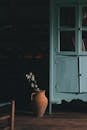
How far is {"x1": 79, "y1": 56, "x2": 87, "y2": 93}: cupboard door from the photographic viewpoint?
959 centimetres

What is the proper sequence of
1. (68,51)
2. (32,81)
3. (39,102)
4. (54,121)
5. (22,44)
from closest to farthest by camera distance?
(54,121) → (39,102) → (68,51) → (32,81) → (22,44)

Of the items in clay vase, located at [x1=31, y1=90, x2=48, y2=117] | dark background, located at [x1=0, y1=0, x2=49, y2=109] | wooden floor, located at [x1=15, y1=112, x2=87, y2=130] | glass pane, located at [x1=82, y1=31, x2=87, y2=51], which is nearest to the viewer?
wooden floor, located at [x1=15, y1=112, x2=87, y2=130]

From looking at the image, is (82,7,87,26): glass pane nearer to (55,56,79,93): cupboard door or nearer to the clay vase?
(55,56,79,93): cupboard door

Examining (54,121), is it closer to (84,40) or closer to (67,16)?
(84,40)

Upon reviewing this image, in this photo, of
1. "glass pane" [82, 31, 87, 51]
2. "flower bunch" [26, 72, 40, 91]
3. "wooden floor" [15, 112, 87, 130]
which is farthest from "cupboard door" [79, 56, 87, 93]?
"flower bunch" [26, 72, 40, 91]

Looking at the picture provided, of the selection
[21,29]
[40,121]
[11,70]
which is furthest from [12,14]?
[40,121]

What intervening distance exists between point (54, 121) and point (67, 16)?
72.5 inches

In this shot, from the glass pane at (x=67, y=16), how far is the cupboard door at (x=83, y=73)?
1.98ft

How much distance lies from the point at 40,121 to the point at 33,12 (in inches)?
90.9

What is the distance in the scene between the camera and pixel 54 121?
29.6 feet

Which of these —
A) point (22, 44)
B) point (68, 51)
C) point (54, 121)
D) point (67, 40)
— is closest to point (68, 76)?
point (68, 51)

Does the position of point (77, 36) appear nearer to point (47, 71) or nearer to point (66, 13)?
point (66, 13)

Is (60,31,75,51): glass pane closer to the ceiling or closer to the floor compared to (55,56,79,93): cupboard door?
closer to the ceiling

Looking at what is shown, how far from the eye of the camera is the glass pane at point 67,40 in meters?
9.71
